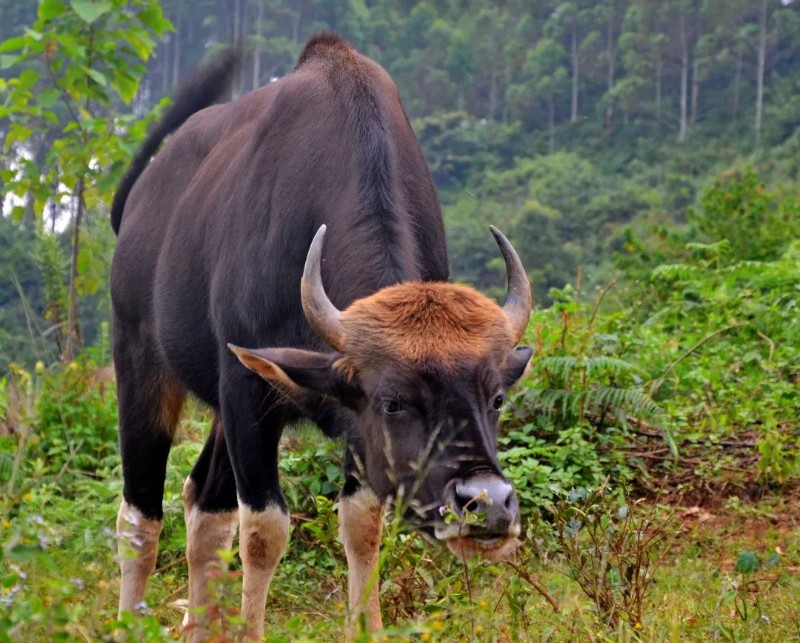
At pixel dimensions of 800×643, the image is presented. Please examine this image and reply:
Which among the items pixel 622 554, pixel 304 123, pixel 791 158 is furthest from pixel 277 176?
pixel 791 158

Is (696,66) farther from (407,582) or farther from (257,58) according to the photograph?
(407,582)

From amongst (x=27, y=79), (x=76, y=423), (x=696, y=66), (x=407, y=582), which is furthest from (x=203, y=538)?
(x=696, y=66)

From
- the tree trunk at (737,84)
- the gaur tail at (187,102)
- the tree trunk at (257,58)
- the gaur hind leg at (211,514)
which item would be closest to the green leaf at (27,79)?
the gaur tail at (187,102)

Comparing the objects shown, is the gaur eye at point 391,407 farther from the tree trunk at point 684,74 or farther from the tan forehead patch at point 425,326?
the tree trunk at point 684,74

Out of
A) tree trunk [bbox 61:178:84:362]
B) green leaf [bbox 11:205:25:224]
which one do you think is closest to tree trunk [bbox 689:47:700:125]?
tree trunk [bbox 61:178:84:362]

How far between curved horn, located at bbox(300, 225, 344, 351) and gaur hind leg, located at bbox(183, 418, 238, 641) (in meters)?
1.59

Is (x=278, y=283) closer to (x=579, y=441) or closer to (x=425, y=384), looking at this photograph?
(x=425, y=384)

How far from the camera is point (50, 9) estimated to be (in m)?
7.98

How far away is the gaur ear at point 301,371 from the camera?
3.93 meters

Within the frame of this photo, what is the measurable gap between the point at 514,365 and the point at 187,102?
121 inches

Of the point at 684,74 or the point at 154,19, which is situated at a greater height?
the point at 684,74

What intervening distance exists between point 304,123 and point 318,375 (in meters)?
1.23

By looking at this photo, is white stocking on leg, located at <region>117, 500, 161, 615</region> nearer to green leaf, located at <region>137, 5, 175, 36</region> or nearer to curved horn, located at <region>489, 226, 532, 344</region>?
curved horn, located at <region>489, 226, 532, 344</region>

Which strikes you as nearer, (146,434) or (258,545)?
(258,545)
